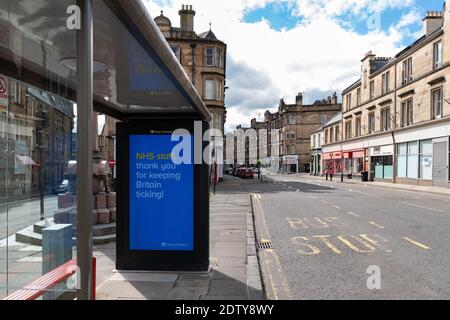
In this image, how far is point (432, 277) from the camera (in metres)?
5.96

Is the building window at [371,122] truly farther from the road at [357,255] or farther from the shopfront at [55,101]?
the shopfront at [55,101]

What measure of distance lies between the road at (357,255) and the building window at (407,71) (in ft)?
78.0

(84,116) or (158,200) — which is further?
(158,200)

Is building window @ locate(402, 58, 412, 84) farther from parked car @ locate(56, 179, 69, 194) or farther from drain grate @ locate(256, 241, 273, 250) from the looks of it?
parked car @ locate(56, 179, 69, 194)

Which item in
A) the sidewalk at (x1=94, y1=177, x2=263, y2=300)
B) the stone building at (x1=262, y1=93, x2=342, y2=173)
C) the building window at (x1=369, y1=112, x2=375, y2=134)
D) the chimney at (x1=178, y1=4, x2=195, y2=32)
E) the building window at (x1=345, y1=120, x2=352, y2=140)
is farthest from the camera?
the stone building at (x1=262, y1=93, x2=342, y2=173)

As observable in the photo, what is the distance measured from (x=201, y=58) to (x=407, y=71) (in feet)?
62.3

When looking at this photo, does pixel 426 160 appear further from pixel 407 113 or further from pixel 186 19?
pixel 186 19

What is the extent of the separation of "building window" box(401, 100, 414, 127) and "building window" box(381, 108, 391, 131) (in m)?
2.62

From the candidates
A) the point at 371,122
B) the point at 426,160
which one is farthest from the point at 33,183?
the point at 371,122

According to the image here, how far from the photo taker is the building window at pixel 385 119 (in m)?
37.7

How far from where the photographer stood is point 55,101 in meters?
4.83

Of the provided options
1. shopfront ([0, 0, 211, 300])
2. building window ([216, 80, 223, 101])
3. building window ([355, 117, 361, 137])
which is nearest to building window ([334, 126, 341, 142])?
building window ([355, 117, 361, 137])

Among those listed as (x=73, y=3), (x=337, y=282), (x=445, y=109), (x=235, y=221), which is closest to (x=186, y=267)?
(x=337, y=282)

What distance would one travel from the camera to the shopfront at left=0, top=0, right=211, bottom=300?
2.74 meters
